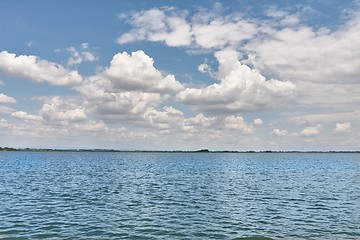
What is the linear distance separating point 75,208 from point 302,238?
27638mm

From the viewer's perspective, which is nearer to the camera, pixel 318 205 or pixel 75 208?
pixel 75 208

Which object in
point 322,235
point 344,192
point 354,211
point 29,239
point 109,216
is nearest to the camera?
point 29,239

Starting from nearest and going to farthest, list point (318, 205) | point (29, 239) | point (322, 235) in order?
point (29, 239)
point (322, 235)
point (318, 205)

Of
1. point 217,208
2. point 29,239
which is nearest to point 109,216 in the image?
point 29,239

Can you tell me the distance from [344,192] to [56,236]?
5235 cm

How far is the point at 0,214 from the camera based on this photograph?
38250mm

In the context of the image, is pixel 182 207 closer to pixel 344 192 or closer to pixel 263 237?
pixel 263 237

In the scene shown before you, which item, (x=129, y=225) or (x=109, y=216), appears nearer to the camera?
(x=129, y=225)

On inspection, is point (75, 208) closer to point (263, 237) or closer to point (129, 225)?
point (129, 225)

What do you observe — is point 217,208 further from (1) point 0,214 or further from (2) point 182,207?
(1) point 0,214

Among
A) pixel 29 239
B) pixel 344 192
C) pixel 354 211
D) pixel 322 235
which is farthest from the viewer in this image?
pixel 344 192

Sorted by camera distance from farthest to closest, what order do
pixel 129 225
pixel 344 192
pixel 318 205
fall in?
1. pixel 344 192
2. pixel 318 205
3. pixel 129 225

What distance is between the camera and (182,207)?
145ft

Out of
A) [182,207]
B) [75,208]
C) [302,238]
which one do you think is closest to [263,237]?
[302,238]
